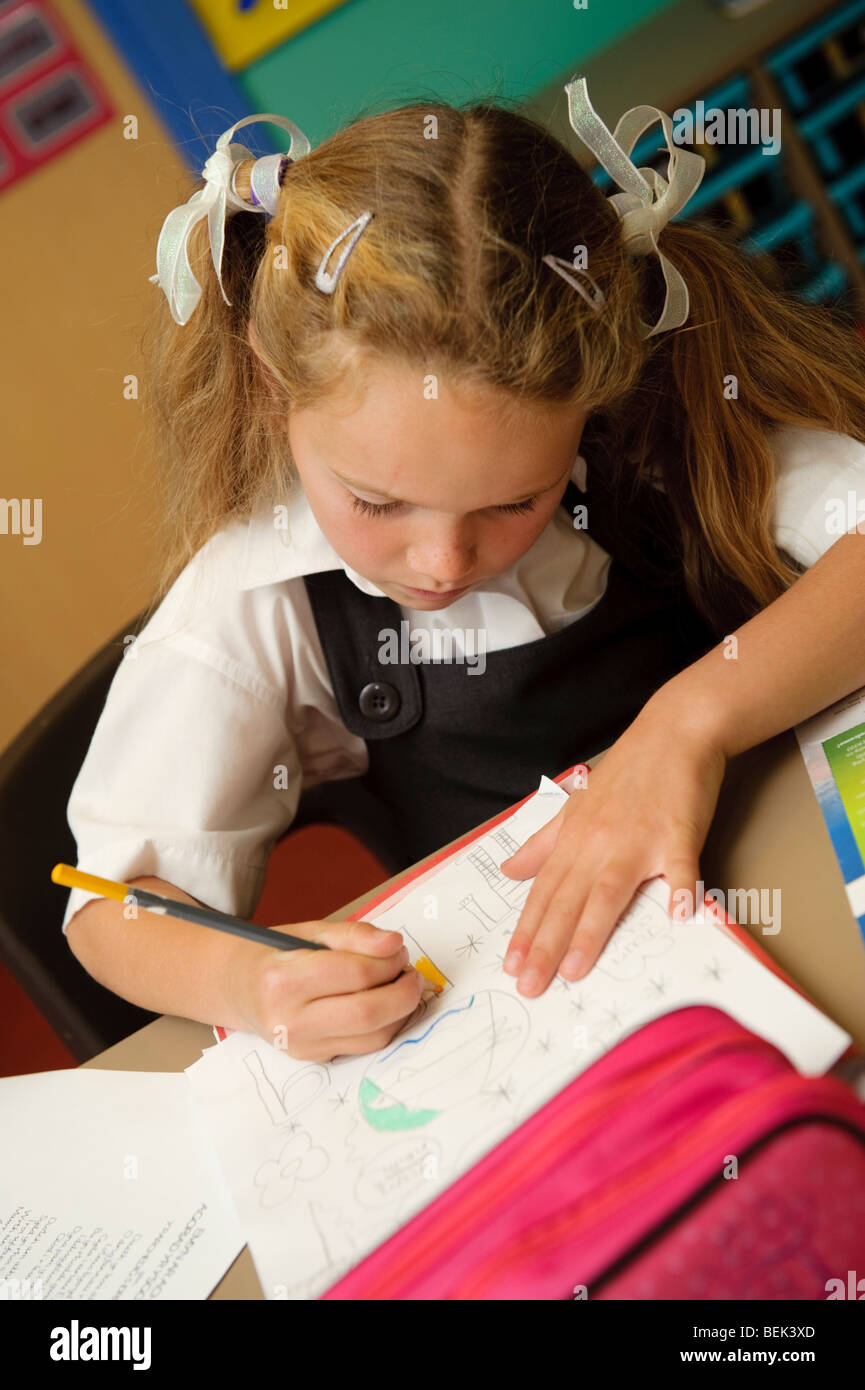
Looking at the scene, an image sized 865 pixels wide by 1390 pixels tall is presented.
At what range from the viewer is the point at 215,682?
2.54ft

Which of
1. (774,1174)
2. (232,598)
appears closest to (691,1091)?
(774,1174)

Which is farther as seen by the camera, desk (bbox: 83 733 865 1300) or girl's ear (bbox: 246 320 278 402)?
girl's ear (bbox: 246 320 278 402)

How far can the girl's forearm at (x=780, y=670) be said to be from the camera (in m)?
0.65

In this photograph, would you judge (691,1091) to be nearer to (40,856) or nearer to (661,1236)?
(661,1236)

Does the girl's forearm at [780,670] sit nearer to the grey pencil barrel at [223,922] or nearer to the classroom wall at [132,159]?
the grey pencil barrel at [223,922]

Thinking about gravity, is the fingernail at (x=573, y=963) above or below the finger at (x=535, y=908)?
below

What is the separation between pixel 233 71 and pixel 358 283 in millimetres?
1386

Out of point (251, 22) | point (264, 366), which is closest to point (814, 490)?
point (264, 366)

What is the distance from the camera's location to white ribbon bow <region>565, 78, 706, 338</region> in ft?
2.17

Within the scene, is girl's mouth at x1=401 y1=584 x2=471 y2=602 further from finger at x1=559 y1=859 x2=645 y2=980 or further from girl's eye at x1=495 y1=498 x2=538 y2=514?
finger at x1=559 y1=859 x2=645 y2=980

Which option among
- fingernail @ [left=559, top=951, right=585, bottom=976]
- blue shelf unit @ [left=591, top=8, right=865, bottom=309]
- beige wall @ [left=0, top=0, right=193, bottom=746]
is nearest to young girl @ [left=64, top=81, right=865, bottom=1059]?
fingernail @ [left=559, top=951, right=585, bottom=976]

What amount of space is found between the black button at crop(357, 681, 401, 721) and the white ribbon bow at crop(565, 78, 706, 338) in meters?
0.32

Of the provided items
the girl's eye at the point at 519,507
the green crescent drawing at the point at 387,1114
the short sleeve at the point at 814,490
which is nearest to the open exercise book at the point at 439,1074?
the green crescent drawing at the point at 387,1114

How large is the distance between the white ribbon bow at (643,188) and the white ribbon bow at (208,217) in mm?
176
